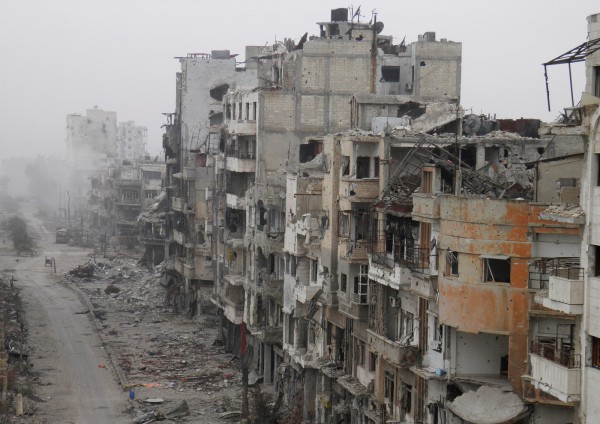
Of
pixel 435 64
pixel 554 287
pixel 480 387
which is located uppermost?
pixel 435 64

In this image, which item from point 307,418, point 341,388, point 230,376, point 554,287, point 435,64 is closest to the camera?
point 554,287

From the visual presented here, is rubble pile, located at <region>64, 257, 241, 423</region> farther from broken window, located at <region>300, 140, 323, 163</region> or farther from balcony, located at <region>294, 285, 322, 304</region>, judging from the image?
broken window, located at <region>300, 140, 323, 163</region>

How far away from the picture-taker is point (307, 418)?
1668 inches

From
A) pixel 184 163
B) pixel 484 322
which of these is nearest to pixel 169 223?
pixel 184 163

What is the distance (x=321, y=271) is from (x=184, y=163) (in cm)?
3487

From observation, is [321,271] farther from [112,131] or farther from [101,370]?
[112,131]

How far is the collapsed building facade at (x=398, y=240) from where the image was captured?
1053 inches

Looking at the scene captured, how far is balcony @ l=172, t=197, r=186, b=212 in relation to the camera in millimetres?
72750

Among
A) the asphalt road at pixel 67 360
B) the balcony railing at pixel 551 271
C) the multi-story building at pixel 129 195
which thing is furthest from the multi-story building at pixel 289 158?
the multi-story building at pixel 129 195

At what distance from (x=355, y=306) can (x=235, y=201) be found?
808 inches

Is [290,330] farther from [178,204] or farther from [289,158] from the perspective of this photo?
[178,204]

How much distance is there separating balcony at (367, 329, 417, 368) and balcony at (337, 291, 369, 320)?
237cm

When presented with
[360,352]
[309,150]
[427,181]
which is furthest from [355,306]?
[309,150]

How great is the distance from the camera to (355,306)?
37.3 metres
